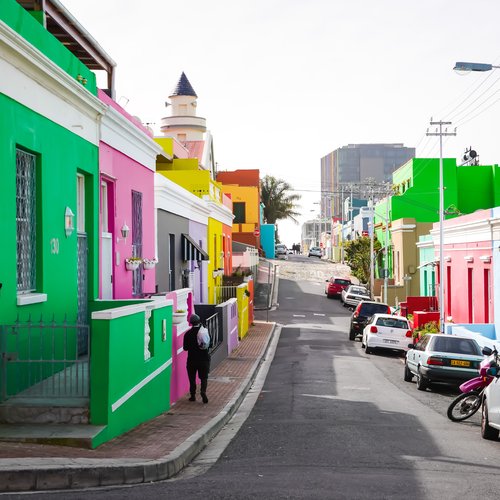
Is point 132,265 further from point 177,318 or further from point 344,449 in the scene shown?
point 344,449

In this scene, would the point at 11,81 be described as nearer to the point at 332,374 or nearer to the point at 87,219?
the point at 87,219

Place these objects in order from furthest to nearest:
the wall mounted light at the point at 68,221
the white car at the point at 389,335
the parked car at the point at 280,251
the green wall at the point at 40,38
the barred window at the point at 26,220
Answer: the parked car at the point at 280,251 < the white car at the point at 389,335 < the wall mounted light at the point at 68,221 < the barred window at the point at 26,220 < the green wall at the point at 40,38

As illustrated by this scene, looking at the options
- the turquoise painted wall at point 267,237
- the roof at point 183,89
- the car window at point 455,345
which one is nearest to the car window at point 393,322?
the car window at point 455,345

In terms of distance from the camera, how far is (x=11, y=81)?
10.5 meters

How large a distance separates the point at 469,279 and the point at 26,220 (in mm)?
25322

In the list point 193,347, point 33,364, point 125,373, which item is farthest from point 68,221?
point 193,347

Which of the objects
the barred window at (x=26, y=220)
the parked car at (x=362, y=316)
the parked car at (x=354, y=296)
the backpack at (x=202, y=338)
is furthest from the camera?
Answer: the parked car at (x=354, y=296)

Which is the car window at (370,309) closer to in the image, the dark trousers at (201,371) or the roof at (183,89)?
the dark trousers at (201,371)

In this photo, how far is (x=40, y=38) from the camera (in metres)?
11.8

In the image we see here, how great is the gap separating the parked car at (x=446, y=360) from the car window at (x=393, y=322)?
8.76 meters

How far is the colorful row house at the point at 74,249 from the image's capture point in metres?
10.1

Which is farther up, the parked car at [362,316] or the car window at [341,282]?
the car window at [341,282]

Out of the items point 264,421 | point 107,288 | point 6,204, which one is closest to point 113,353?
point 6,204

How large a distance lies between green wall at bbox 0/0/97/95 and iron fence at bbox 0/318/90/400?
12.8 ft
